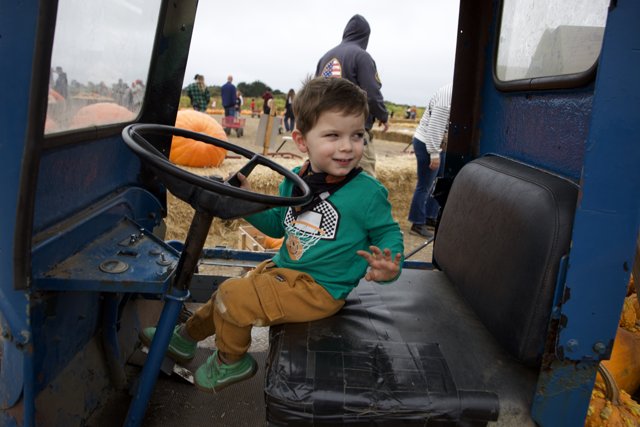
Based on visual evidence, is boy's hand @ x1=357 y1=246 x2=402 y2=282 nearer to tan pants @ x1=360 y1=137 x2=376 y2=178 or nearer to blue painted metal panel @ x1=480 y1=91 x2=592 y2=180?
blue painted metal panel @ x1=480 y1=91 x2=592 y2=180

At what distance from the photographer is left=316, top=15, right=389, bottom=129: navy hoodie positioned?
4375 millimetres

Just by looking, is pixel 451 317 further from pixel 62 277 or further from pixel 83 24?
pixel 83 24

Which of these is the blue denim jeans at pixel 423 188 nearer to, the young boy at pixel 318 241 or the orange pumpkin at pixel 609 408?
the orange pumpkin at pixel 609 408

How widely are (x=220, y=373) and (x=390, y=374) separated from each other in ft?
1.94

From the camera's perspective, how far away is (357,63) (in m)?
4.37

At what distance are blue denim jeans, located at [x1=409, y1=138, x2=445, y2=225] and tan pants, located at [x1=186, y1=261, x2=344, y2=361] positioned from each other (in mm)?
3776

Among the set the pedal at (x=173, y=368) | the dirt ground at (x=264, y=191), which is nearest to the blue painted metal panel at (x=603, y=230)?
the pedal at (x=173, y=368)

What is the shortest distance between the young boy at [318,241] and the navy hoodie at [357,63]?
A: 2.61 metres

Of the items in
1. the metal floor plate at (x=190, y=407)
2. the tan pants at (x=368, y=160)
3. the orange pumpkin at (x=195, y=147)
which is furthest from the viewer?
the orange pumpkin at (x=195, y=147)

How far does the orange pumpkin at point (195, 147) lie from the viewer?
6.65 m

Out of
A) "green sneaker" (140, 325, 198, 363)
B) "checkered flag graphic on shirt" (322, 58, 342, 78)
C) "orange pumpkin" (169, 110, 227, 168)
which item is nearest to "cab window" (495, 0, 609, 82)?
"green sneaker" (140, 325, 198, 363)

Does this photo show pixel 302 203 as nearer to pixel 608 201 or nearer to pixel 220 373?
pixel 220 373

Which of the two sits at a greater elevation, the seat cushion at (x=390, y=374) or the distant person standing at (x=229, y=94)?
the distant person standing at (x=229, y=94)


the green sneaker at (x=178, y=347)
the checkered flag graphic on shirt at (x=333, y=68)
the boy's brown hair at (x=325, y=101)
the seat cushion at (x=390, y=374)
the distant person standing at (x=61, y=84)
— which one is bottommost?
the green sneaker at (x=178, y=347)
